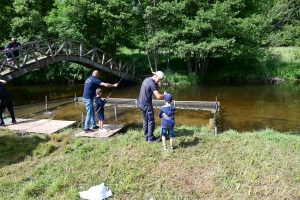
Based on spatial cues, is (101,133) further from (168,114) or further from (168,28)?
(168,28)

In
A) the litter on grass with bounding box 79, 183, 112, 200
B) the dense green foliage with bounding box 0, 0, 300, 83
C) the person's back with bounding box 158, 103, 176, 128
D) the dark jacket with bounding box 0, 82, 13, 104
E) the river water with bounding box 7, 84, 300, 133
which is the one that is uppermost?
the dense green foliage with bounding box 0, 0, 300, 83

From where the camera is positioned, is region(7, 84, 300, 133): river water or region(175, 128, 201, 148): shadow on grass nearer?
region(175, 128, 201, 148): shadow on grass

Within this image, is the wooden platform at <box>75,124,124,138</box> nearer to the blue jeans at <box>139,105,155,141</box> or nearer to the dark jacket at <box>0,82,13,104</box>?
the blue jeans at <box>139,105,155,141</box>

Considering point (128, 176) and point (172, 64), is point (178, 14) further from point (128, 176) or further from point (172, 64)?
point (128, 176)

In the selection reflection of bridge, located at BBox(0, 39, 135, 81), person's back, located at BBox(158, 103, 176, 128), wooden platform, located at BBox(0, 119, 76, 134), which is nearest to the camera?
person's back, located at BBox(158, 103, 176, 128)

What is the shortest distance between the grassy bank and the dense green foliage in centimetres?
1284

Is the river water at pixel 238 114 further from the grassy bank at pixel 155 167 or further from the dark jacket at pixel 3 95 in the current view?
the grassy bank at pixel 155 167

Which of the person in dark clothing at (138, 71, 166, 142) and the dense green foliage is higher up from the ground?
the dense green foliage

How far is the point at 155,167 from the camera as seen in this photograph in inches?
179

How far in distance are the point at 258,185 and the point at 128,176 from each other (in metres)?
2.14

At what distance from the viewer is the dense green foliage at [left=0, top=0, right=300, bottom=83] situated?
17562 millimetres

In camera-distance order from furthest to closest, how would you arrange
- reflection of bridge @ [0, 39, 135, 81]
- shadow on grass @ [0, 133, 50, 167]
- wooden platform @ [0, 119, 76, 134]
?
1. reflection of bridge @ [0, 39, 135, 81]
2. wooden platform @ [0, 119, 76, 134]
3. shadow on grass @ [0, 133, 50, 167]

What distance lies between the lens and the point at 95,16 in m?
19.3

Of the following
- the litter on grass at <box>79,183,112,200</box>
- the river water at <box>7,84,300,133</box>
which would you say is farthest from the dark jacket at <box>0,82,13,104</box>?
the litter on grass at <box>79,183,112,200</box>
